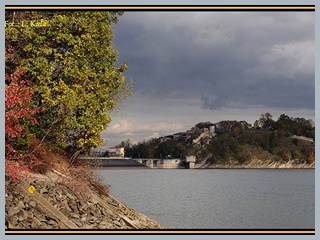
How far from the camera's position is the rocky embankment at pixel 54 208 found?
10930 mm

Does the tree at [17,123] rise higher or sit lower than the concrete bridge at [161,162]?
higher

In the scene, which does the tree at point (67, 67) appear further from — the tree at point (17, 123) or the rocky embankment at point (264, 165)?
the rocky embankment at point (264, 165)

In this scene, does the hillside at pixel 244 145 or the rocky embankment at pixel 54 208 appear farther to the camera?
the hillside at pixel 244 145

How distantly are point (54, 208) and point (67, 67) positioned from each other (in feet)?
12.9

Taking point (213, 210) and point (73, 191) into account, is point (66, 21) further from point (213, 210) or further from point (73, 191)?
point (213, 210)

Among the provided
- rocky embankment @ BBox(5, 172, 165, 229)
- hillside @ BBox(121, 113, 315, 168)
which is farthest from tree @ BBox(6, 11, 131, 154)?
hillside @ BBox(121, 113, 315, 168)

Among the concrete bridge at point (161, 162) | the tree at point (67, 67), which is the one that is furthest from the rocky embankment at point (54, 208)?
the concrete bridge at point (161, 162)

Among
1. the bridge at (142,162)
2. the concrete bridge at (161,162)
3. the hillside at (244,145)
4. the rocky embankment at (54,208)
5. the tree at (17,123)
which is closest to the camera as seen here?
the rocky embankment at (54,208)

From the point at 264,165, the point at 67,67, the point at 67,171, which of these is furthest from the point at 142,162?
the point at 67,67

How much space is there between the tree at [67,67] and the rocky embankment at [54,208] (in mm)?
1488

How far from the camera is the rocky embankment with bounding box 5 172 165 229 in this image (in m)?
10.9

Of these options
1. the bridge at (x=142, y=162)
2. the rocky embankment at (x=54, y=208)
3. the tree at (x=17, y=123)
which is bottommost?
the rocky embankment at (x=54, y=208)

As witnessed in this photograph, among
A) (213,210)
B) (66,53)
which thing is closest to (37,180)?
(66,53)

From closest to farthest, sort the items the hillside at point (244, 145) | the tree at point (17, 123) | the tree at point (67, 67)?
the tree at point (17, 123)
the tree at point (67, 67)
the hillside at point (244, 145)
